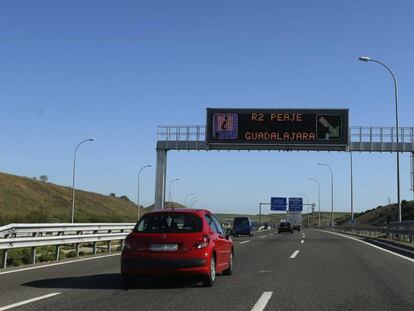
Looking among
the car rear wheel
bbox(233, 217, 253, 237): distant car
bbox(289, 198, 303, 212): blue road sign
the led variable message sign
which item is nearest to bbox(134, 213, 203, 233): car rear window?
the car rear wheel

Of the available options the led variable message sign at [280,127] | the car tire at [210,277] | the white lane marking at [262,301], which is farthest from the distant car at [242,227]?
the white lane marking at [262,301]

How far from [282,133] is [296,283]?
2723 centimetres

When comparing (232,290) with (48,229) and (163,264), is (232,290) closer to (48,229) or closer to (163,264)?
(163,264)

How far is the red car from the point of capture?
1125 cm

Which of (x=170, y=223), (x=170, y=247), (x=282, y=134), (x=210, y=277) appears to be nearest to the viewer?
(x=170, y=247)

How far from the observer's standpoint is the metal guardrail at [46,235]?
15.9m

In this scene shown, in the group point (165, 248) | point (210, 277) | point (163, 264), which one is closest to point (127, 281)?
point (163, 264)

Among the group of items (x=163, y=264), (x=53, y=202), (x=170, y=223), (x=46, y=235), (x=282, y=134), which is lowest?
(x=163, y=264)

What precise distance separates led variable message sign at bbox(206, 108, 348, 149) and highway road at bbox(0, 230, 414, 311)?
75.2ft

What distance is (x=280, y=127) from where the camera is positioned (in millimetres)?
39281

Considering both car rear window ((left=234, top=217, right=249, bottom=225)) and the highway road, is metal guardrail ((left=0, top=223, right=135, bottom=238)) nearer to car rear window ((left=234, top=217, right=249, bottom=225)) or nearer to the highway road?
the highway road

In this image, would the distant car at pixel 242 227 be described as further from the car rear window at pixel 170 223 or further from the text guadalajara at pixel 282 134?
the car rear window at pixel 170 223

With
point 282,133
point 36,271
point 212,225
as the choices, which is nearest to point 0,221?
point 282,133

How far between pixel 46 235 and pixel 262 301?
10.7m
